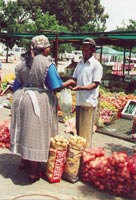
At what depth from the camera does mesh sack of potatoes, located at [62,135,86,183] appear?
4.81m

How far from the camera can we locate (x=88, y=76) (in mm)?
5719

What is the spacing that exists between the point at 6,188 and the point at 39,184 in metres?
0.47

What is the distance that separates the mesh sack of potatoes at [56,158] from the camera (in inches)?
187

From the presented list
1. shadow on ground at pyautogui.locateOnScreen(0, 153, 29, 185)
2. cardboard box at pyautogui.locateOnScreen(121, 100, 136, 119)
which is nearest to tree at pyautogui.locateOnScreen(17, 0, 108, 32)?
cardboard box at pyautogui.locateOnScreen(121, 100, 136, 119)

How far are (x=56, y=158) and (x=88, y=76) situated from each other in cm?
165

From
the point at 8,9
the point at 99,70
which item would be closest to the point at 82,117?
the point at 99,70

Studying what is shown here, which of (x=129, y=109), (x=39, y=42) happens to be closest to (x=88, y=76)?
(x=39, y=42)

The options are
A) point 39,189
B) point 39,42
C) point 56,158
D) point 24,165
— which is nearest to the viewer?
point 39,42

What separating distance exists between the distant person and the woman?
0.88 metres

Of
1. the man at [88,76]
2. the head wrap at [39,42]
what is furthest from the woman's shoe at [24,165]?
the head wrap at [39,42]

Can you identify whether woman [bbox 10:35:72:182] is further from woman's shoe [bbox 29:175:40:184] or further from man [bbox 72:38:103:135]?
man [bbox 72:38:103:135]

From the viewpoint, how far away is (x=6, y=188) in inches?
183

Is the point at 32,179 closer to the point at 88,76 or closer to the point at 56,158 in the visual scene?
the point at 56,158

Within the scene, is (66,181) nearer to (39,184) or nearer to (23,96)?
(39,184)
